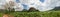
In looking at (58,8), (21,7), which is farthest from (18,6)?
(58,8)

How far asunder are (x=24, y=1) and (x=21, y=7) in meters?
0.05

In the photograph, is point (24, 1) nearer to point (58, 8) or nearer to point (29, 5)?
point (29, 5)

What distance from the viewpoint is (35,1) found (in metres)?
0.96

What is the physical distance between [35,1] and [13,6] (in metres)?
0.17

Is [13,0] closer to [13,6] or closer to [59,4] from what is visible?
[13,6]

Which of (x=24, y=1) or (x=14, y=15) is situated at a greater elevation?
(x=24, y=1)

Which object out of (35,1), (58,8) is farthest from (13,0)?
(58,8)

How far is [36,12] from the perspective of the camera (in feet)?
3.16

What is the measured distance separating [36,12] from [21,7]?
0.12 meters

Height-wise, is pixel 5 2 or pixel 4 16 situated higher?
pixel 5 2

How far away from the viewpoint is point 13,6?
0.96m

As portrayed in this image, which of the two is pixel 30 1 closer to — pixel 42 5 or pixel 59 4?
pixel 42 5

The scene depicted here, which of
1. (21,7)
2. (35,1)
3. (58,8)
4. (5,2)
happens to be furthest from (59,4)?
(5,2)

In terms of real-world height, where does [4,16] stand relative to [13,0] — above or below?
below
